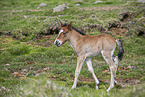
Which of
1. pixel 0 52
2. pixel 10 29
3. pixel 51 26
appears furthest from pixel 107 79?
pixel 10 29

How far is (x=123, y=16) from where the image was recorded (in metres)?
28.0

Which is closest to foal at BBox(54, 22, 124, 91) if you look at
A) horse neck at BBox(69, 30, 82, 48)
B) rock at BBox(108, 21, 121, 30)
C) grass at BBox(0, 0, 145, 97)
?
horse neck at BBox(69, 30, 82, 48)

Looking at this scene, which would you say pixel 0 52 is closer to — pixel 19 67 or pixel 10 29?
pixel 19 67

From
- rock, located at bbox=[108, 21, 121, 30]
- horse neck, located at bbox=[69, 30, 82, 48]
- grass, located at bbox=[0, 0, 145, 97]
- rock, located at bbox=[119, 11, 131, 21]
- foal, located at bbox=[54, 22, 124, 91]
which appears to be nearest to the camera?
grass, located at bbox=[0, 0, 145, 97]

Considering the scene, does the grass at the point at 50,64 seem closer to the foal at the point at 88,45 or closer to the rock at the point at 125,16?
the rock at the point at 125,16

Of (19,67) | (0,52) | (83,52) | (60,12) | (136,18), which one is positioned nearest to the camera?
(83,52)

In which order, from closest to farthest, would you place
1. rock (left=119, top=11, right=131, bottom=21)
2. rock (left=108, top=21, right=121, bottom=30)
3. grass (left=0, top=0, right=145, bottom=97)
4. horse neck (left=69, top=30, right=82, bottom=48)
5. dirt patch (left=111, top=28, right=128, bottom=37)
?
grass (left=0, top=0, right=145, bottom=97)
horse neck (left=69, top=30, right=82, bottom=48)
dirt patch (left=111, top=28, right=128, bottom=37)
rock (left=108, top=21, right=121, bottom=30)
rock (left=119, top=11, right=131, bottom=21)

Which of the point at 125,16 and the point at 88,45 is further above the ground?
the point at 88,45

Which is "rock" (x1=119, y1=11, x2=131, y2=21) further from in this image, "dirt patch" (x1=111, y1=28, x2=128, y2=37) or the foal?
the foal

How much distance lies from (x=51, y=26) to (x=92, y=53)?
50.0ft

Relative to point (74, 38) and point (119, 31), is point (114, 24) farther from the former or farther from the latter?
point (74, 38)

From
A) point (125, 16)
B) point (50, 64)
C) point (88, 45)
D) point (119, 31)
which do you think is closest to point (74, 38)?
point (88, 45)

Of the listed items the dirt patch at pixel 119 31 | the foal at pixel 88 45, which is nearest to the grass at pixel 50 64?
the dirt patch at pixel 119 31

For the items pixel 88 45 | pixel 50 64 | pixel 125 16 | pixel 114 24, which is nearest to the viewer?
pixel 88 45
